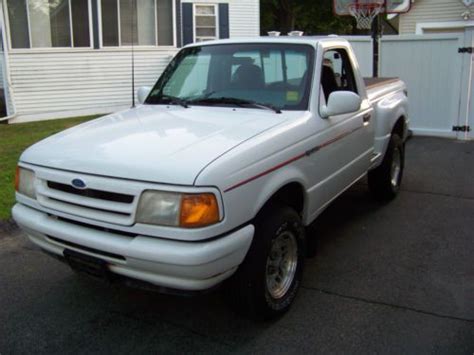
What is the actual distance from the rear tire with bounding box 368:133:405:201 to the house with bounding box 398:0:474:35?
37.4 ft

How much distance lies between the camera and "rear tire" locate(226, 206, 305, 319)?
10.8ft

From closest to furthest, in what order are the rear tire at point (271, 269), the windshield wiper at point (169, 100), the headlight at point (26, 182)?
the rear tire at point (271, 269) < the headlight at point (26, 182) < the windshield wiper at point (169, 100)

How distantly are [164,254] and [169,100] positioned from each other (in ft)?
Result: 6.80

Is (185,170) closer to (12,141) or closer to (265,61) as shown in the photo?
(265,61)

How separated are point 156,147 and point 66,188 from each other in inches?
24.2

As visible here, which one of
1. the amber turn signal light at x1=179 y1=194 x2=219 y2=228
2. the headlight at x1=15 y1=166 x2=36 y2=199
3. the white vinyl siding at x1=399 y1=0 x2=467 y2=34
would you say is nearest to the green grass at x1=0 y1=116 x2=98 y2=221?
the headlight at x1=15 y1=166 x2=36 y2=199

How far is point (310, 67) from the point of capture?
14.0 ft

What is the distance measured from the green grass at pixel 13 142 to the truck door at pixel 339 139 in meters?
3.34

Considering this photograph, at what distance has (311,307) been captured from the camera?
3.80 m

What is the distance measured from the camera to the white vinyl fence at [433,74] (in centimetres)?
1015

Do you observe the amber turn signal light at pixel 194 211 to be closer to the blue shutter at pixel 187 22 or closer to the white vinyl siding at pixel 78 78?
the white vinyl siding at pixel 78 78

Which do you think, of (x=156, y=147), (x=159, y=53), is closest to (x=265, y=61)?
(x=156, y=147)

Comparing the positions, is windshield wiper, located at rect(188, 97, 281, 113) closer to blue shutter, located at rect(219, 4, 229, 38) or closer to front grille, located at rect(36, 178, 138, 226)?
front grille, located at rect(36, 178, 138, 226)

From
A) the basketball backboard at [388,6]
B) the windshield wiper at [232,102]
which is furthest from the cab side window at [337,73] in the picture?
the basketball backboard at [388,6]
